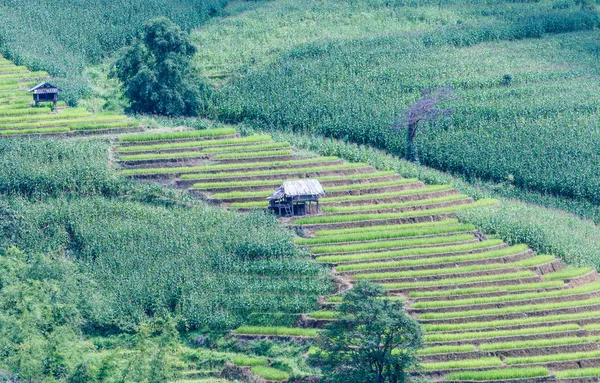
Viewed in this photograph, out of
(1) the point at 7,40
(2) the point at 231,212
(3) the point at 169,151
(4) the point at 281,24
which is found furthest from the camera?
(4) the point at 281,24

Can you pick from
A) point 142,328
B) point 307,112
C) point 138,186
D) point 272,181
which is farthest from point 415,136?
point 142,328

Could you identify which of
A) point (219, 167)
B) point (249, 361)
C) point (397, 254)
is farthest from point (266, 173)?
point (249, 361)

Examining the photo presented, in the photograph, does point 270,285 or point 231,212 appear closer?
point 270,285

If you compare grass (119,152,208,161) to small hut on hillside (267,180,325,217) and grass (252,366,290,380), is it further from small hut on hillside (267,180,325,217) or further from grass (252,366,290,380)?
grass (252,366,290,380)

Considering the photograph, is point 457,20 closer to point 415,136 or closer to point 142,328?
point 415,136

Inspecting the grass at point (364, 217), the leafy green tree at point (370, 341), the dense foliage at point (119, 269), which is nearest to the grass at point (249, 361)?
the dense foliage at point (119, 269)

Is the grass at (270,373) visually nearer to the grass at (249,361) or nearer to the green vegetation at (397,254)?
the grass at (249,361)

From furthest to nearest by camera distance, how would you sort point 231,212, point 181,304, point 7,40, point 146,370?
point 7,40 → point 231,212 → point 181,304 → point 146,370
